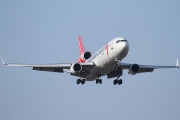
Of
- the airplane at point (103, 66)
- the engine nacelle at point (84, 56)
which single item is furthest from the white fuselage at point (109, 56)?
the engine nacelle at point (84, 56)

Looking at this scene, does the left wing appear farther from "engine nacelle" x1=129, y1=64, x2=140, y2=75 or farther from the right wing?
the right wing

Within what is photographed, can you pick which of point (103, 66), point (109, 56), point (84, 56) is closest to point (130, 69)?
point (103, 66)

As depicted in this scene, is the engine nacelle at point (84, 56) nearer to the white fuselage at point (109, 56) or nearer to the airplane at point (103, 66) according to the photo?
the airplane at point (103, 66)

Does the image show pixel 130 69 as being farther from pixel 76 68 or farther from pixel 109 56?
pixel 76 68

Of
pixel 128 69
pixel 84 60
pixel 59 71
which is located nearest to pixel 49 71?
A: pixel 59 71

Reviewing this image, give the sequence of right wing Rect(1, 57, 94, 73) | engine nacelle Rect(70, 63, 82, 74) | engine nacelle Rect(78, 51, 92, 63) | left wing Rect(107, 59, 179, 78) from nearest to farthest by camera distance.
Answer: right wing Rect(1, 57, 94, 73), engine nacelle Rect(70, 63, 82, 74), left wing Rect(107, 59, 179, 78), engine nacelle Rect(78, 51, 92, 63)

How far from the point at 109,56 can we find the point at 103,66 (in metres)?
1.89

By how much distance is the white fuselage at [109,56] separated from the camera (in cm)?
5994

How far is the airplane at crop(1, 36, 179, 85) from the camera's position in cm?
6038

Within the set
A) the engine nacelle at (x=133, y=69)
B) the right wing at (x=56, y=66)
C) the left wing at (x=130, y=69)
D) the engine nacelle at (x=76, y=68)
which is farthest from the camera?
the left wing at (x=130, y=69)

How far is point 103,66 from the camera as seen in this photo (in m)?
62.0

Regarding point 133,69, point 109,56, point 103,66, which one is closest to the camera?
point 109,56

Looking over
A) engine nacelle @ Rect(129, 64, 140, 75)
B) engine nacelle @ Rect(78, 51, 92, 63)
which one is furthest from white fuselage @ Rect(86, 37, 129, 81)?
engine nacelle @ Rect(78, 51, 92, 63)

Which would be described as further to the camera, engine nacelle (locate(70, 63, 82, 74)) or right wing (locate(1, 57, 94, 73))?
engine nacelle (locate(70, 63, 82, 74))
